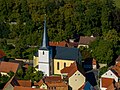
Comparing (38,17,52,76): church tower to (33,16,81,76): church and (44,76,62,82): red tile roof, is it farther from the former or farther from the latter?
(44,76,62,82): red tile roof

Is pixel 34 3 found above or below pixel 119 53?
above

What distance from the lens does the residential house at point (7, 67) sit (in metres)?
35.4

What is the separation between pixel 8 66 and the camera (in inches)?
1411

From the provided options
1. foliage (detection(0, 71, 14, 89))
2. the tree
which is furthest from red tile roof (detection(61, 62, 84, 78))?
the tree

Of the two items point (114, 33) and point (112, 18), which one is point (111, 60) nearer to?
point (114, 33)

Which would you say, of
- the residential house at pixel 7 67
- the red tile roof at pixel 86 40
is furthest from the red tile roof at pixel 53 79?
the red tile roof at pixel 86 40

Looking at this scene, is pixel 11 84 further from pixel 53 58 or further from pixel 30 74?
pixel 53 58

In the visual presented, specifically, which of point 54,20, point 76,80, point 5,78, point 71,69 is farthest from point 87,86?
point 54,20

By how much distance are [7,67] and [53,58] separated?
3407 millimetres

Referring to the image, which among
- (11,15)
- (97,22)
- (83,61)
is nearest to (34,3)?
(11,15)

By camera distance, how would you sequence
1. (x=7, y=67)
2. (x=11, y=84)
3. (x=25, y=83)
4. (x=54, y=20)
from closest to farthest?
(x=11, y=84), (x=25, y=83), (x=7, y=67), (x=54, y=20)

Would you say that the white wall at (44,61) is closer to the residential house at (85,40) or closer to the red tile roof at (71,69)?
the red tile roof at (71,69)

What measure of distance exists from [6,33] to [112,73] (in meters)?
15.2

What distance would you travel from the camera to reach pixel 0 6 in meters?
49.3
